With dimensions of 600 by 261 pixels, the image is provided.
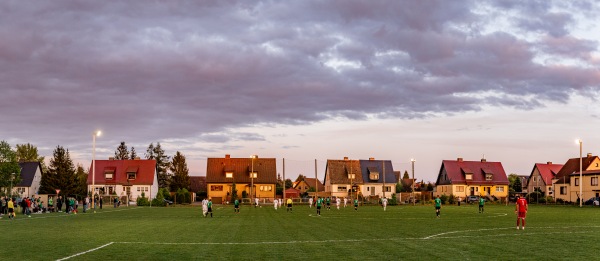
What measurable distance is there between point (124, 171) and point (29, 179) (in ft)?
70.8

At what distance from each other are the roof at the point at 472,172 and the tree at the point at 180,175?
5899 centimetres

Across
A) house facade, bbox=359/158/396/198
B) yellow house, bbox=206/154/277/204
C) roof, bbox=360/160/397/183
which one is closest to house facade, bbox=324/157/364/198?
house facade, bbox=359/158/396/198

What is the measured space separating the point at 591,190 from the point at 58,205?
8769cm

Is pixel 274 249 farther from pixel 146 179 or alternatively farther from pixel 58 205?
pixel 146 179

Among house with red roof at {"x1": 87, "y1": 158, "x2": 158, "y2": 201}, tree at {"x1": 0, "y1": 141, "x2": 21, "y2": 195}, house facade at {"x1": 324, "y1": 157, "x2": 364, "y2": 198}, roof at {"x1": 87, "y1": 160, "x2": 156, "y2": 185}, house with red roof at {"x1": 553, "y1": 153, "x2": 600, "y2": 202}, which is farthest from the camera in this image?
house facade at {"x1": 324, "y1": 157, "x2": 364, "y2": 198}

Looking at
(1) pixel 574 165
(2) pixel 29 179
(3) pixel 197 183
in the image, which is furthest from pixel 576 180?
(2) pixel 29 179

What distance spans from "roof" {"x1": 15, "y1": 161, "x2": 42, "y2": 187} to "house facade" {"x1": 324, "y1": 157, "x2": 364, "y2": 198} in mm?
62913

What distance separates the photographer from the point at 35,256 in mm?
20750

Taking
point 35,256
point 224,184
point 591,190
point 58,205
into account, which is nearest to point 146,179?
point 224,184

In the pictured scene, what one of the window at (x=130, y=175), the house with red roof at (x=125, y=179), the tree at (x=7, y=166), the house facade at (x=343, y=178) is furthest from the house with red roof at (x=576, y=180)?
the tree at (x=7, y=166)

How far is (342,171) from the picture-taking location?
432 ft

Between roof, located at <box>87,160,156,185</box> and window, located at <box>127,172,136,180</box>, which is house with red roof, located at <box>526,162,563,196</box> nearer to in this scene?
roof, located at <box>87,160,156,185</box>

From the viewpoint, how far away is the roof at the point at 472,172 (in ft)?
429

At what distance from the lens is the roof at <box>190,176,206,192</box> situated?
155875mm
